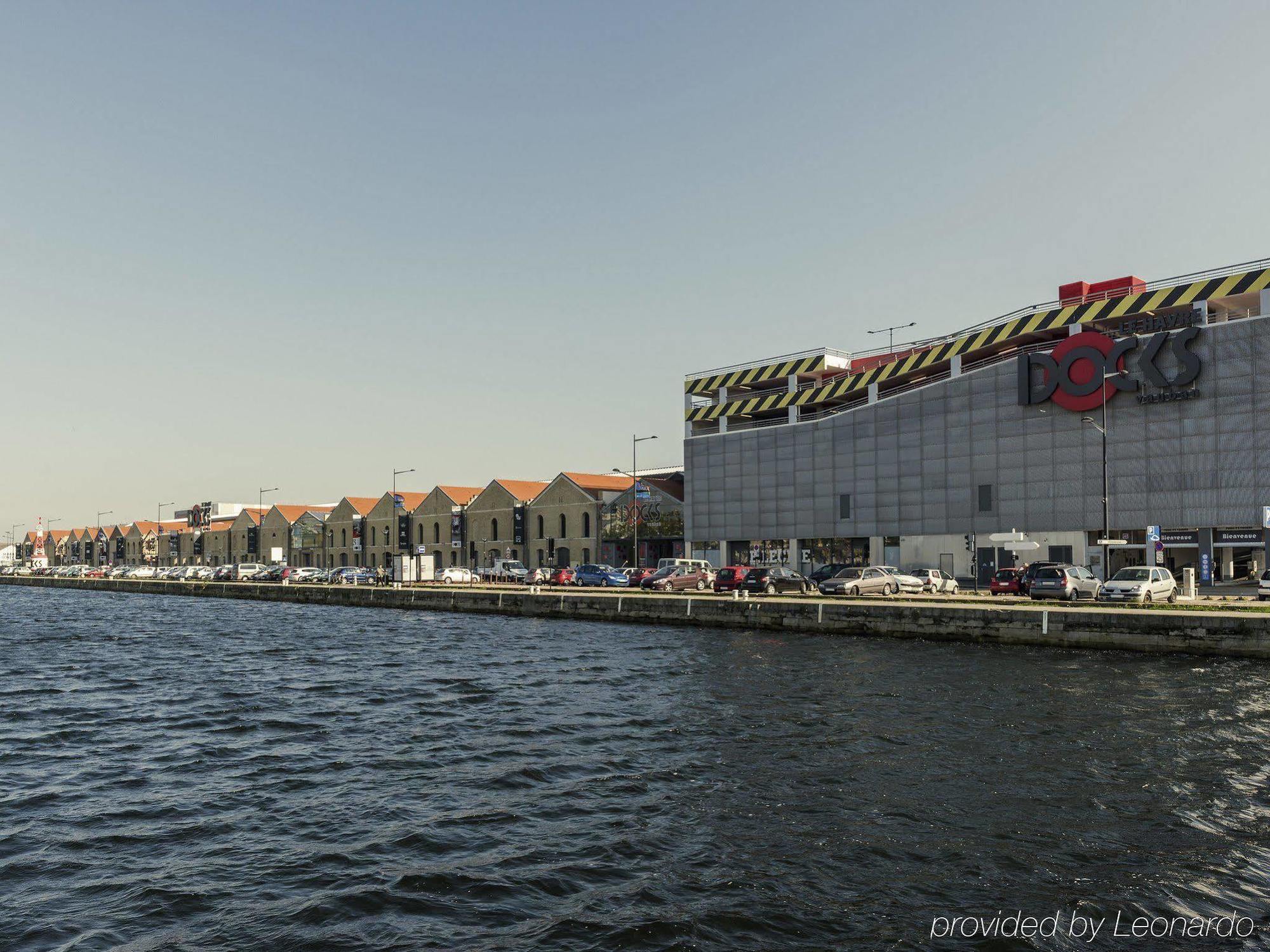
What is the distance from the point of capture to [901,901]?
1049 centimetres

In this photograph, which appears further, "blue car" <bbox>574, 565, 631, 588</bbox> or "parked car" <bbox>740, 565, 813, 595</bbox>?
"blue car" <bbox>574, 565, 631, 588</bbox>

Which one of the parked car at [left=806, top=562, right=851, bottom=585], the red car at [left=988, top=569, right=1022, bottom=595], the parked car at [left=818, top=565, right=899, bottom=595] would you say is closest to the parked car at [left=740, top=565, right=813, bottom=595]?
the parked car at [left=818, top=565, right=899, bottom=595]

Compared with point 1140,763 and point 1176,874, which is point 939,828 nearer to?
point 1176,874

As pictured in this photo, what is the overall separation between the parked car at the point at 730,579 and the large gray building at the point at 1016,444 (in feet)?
81.1

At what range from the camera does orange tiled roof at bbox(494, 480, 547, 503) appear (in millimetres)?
115812

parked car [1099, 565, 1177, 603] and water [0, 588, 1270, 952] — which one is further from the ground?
parked car [1099, 565, 1177, 603]

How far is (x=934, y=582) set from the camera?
192 ft

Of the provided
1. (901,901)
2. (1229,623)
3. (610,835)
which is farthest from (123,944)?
(1229,623)

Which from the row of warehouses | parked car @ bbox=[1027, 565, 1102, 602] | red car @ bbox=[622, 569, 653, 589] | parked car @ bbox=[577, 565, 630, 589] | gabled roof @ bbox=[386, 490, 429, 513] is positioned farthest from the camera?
gabled roof @ bbox=[386, 490, 429, 513]

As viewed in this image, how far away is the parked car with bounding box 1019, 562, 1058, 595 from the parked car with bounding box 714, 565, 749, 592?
15172 mm

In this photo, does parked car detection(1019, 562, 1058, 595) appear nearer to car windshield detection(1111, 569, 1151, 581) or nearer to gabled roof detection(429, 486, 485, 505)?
car windshield detection(1111, 569, 1151, 581)

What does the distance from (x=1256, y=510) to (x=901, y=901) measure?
61943 mm

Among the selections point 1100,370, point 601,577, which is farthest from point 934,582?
point 601,577

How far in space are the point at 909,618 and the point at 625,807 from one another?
2799 centimetres
